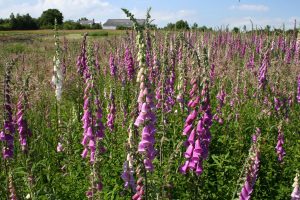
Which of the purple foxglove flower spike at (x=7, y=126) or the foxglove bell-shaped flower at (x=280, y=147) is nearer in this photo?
the purple foxglove flower spike at (x=7, y=126)

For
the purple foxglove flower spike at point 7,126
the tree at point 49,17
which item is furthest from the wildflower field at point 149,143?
the tree at point 49,17

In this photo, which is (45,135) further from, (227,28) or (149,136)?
(227,28)

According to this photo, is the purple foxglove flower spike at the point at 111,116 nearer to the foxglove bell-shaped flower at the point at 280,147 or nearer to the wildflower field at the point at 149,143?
the wildflower field at the point at 149,143

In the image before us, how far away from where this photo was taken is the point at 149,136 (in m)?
3.08

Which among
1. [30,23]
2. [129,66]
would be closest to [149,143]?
[129,66]

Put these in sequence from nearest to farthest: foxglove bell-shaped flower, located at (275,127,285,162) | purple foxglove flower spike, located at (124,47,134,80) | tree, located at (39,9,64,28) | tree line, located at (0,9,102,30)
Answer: foxglove bell-shaped flower, located at (275,127,285,162) → purple foxglove flower spike, located at (124,47,134,80) → tree line, located at (0,9,102,30) → tree, located at (39,9,64,28)

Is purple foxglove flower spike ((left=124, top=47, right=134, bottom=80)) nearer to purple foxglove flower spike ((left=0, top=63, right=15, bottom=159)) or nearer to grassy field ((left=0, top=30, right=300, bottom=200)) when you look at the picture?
grassy field ((left=0, top=30, right=300, bottom=200))

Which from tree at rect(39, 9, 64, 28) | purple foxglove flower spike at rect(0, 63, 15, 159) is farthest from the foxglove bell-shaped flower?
tree at rect(39, 9, 64, 28)

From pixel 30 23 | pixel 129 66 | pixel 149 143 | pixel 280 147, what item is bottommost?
pixel 280 147

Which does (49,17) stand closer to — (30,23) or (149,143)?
(30,23)

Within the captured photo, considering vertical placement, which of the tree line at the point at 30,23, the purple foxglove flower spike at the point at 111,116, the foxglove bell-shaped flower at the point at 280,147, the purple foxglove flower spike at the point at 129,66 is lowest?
the foxglove bell-shaped flower at the point at 280,147

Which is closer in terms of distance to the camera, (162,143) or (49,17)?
(162,143)

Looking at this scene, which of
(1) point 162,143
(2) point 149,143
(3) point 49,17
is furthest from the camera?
(3) point 49,17

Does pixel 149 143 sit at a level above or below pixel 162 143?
above
